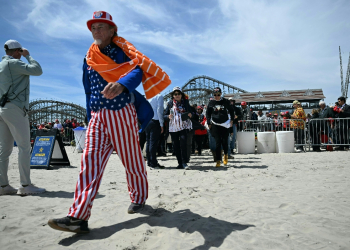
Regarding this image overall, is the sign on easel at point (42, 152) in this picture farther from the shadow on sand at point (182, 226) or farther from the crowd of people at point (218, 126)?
the shadow on sand at point (182, 226)

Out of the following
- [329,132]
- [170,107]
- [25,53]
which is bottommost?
[329,132]

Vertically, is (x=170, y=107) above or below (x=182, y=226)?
above

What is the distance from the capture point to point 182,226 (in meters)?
2.20

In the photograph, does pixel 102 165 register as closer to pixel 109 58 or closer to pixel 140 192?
pixel 140 192

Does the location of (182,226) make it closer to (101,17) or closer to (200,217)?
(200,217)

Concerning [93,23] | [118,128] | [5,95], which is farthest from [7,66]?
[118,128]

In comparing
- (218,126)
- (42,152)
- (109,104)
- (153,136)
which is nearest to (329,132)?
(218,126)

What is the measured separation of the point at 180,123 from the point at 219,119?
0.87 meters

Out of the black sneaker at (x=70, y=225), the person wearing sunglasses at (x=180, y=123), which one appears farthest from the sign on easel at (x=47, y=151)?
the black sneaker at (x=70, y=225)

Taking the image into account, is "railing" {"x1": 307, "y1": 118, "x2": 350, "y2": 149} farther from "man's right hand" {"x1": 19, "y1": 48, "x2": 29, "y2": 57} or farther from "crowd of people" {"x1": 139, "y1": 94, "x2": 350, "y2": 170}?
"man's right hand" {"x1": 19, "y1": 48, "x2": 29, "y2": 57}

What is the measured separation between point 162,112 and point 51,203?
3304 millimetres

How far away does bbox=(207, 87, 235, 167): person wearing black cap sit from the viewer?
223 inches

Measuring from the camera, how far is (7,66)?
325cm

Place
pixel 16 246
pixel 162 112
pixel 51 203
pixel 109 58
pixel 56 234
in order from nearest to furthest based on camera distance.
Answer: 1. pixel 16 246
2. pixel 56 234
3. pixel 109 58
4. pixel 51 203
5. pixel 162 112
